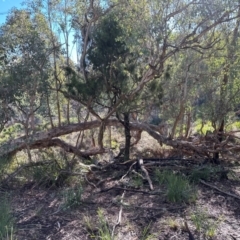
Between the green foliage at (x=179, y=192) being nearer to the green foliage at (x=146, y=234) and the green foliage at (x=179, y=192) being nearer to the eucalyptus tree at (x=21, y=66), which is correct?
the green foliage at (x=146, y=234)

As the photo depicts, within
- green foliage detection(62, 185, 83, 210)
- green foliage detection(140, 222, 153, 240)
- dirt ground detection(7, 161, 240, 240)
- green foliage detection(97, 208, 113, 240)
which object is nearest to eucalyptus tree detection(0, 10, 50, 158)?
dirt ground detection(7, 161, 240, 240)

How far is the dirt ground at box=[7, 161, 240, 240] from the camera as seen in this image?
150 inches

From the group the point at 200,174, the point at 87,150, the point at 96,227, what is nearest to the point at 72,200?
the point at 96,227

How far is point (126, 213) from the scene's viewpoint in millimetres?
4426

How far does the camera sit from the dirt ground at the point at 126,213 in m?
3.80

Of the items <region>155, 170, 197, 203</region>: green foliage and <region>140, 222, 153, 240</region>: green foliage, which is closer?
<region>140, 222, 153, 240</region>: green foliage

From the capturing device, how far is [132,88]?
7.03 meters

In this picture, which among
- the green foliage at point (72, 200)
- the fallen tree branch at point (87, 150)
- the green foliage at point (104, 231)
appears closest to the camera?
the green foliage at point (104, 231)

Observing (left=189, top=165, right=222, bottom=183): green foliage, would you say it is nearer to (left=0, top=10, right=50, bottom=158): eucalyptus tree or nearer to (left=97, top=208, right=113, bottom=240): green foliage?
(left=97, top=208, right=113, bottom=240): green foliage

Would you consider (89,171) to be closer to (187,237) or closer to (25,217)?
(25,217)

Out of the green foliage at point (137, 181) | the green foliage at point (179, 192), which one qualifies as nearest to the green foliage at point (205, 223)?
the green foliage at point (179, 192)

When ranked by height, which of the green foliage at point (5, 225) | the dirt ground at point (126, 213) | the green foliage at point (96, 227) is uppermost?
the green foliage at point (5, 225)

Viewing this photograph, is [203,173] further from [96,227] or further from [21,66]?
[21,66]

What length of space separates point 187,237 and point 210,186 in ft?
6.42
